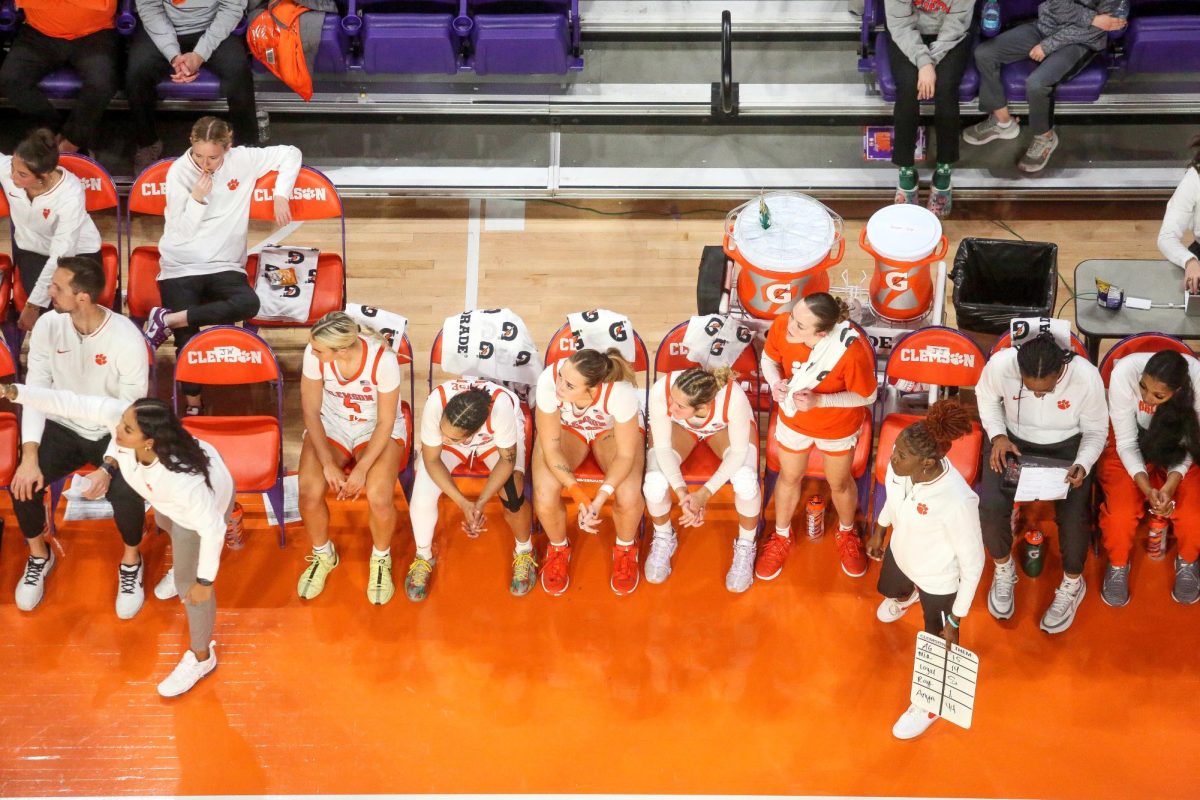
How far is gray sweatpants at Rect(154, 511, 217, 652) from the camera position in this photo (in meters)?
4.90

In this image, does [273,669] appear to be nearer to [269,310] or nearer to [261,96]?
[269,310]

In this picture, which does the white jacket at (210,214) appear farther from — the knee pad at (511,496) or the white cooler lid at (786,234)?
the white cooler lid at (786,234)

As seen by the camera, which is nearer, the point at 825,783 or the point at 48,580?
the point at 825,783

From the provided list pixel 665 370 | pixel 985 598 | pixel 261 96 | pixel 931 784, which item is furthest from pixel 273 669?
pixel 261 96

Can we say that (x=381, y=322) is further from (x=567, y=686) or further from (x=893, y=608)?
(x=893, y=608)

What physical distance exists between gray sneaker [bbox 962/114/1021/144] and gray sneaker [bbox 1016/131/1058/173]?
0.13 meters

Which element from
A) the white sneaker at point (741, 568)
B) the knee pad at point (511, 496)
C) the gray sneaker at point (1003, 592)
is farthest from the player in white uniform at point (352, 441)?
the gray sneaker at point (1003, 592)

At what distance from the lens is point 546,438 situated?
527cm

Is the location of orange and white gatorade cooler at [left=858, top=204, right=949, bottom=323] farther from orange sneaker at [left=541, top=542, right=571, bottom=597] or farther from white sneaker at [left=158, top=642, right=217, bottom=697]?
white sneaker at [left=158, top=642, right=217, bottom=697]

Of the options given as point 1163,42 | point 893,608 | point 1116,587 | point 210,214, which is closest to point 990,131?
point 1163,42

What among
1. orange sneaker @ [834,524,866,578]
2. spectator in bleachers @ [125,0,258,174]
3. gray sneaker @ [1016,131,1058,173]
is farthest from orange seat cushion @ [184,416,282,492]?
gray sneaker @ [1016,131,1058,173]

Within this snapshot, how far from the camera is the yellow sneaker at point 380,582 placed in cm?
553

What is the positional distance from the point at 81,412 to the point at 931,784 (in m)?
3.66

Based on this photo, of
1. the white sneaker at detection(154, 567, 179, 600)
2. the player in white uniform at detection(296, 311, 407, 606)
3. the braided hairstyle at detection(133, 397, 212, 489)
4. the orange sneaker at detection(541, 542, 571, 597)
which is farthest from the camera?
the orange sneaker at detection(541, 542, 571, 597)
